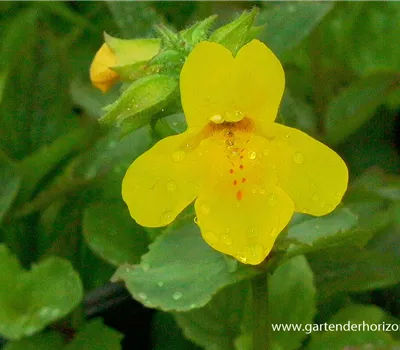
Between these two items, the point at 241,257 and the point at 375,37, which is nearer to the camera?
Result: the point at 241,257

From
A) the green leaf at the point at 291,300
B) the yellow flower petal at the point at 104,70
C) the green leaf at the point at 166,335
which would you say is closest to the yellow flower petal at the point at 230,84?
the yellow flower petal at the point at 104,70

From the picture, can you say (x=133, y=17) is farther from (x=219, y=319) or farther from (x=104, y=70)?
(x=219, y=319)

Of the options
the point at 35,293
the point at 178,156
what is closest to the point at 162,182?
the point at 178,156

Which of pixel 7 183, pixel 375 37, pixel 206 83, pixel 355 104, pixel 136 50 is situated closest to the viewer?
pixel 206 83

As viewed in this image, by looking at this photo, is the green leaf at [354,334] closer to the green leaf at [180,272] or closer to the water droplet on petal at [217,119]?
the green leaf at [180,272]

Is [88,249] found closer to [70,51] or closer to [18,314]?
[18,314]

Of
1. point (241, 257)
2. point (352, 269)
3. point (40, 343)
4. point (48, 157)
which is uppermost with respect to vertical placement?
point (241, 257)
